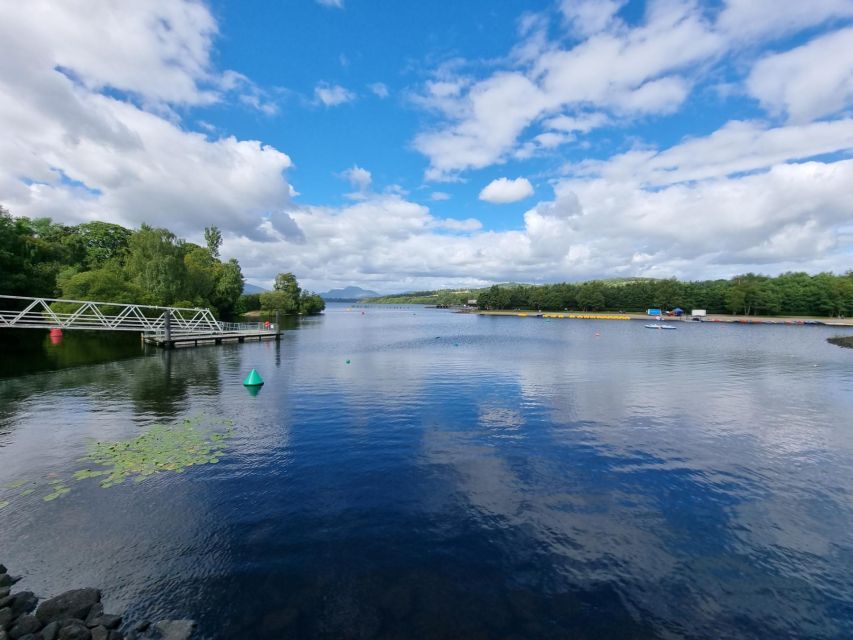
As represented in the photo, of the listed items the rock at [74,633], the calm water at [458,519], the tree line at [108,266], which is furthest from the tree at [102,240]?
the rock at [74,633]

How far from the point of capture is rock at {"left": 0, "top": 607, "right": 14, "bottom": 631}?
9.04 metres

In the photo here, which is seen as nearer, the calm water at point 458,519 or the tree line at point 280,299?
the calm water at point 458,519

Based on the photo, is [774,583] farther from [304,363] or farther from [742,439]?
[304,363]

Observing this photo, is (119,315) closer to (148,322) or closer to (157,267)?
(148,322)

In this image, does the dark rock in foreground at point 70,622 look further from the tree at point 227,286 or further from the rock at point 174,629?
the tree at point 227,286

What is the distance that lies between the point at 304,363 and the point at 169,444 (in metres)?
29.9

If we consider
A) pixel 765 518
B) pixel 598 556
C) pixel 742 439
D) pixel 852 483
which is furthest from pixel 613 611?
pixel 742 439

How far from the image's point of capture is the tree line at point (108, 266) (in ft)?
206

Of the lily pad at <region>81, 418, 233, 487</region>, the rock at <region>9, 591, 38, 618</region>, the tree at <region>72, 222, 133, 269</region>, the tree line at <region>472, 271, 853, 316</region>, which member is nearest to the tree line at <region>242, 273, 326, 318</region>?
the tree at <region>72, 222, 133, 269</region>

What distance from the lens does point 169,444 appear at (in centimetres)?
2123

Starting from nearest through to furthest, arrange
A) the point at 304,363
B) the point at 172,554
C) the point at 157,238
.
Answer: the point at 172,554, the point at 304,363, the point at 157,238

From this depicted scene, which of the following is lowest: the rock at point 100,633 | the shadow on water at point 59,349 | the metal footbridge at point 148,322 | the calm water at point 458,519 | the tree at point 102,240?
the calm water at point 458,519

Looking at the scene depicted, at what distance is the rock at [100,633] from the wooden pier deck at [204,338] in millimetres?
62643

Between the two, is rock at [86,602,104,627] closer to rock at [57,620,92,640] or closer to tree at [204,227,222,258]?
rock at [57,620,92,640]
